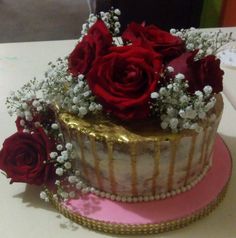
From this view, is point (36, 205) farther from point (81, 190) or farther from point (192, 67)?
point (192, 67)

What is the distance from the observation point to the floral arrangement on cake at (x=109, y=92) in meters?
0.50

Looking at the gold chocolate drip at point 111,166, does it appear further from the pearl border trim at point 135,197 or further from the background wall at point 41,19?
the background wall at point 41,19

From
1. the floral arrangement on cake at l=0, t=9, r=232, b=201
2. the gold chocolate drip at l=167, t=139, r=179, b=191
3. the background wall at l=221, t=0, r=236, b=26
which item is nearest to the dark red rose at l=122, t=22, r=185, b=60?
the floral arrangement on cake at l=0, t=9, r=232, b=201

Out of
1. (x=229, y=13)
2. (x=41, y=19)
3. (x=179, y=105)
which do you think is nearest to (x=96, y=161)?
(x=179, y=105)

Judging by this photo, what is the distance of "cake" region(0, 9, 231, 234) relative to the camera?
51 centimetres

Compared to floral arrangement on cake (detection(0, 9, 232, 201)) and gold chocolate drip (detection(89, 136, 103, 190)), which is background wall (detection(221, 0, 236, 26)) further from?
A: gold chocolate drip (detection(89, 136, 103, 190))

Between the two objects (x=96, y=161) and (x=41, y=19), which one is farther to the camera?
(x=41, y=19)

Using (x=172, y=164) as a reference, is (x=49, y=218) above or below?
below

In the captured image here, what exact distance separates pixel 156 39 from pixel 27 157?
0.23m

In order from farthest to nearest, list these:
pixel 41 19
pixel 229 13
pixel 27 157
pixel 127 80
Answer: pixel 41 19
pixel 229 13
pixel 27 157
pixel 127 80

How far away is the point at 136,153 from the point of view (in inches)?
20.6

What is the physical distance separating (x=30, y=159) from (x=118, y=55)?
197 millimetres

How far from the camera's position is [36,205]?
0.63 meters

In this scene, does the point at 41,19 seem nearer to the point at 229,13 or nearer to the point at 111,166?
the point at 229,13
